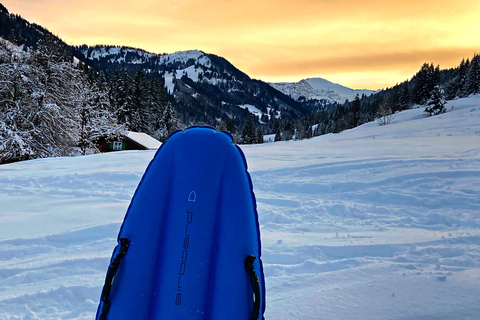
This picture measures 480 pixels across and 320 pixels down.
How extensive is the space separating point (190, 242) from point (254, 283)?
0.50 metres

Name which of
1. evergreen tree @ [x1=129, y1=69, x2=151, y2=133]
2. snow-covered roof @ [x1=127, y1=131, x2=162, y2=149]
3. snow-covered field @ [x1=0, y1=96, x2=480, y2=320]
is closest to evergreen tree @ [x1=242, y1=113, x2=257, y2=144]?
evergreen tree @ [x1=129, y1=69, x2=151, y2=133]

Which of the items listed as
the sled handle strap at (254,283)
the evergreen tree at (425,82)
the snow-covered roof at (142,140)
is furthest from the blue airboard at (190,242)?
the evergreen tree at (425,82)

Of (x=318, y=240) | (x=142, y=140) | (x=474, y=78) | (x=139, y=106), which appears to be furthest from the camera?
(x=474, y=78)

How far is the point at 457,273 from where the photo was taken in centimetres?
293

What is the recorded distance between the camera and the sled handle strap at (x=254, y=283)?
1.68 metres

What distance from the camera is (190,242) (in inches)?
76.0

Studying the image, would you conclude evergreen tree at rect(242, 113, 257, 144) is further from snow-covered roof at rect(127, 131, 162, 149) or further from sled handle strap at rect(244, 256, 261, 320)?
sled handle strap at rect(244, 256, 261, 320)

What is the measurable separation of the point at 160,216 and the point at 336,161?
7220 millimetres

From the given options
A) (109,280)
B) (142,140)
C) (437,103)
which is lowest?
(109,280)

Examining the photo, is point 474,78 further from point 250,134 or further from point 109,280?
point 109,280

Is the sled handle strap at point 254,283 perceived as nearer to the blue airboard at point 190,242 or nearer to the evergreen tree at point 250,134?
the blue airboard at point 190,242

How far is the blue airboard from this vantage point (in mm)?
1777

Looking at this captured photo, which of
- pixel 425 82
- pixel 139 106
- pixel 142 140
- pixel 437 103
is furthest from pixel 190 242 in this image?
pixel 425 82

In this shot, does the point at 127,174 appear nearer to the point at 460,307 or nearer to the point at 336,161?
the point at 336,161
